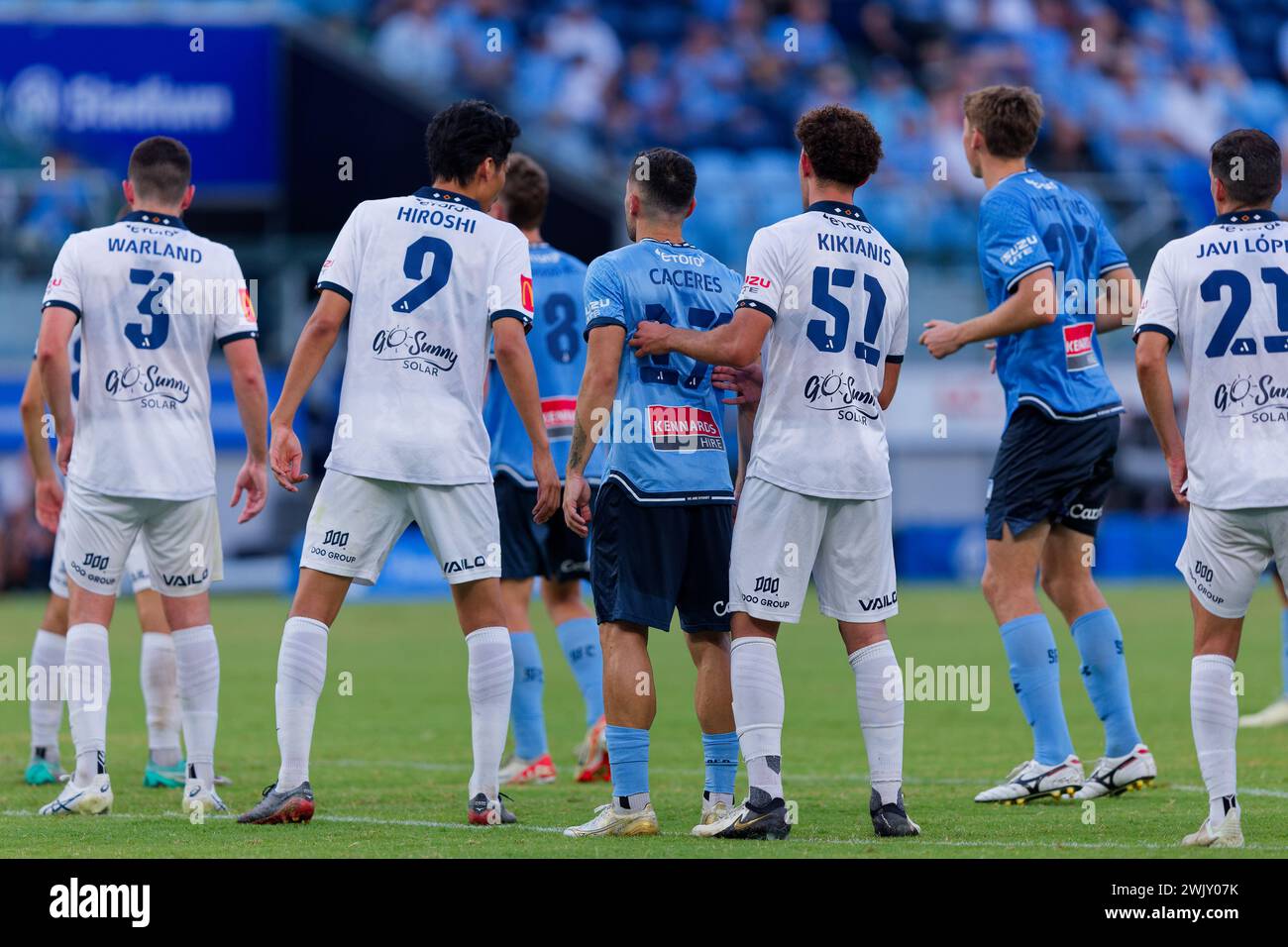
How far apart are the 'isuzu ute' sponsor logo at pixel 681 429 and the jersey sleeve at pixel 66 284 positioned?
2.54 m

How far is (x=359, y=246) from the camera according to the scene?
22.5ft

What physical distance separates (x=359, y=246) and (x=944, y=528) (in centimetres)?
1947

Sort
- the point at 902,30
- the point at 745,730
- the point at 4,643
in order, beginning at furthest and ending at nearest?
the point at 902,30, the point at 4,643, the point at 745,730

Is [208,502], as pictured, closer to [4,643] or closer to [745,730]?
[745,730]

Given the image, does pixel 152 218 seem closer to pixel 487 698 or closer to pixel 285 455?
pixel 285 455

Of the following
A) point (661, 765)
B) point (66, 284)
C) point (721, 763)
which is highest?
point (66, 284)

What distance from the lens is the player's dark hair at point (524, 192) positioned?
29.8 feet

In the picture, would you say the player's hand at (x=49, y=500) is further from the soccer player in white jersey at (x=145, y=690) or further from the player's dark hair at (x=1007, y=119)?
the player's dark hair at (x=1007, y=119)

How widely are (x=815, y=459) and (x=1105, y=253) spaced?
2.51 m

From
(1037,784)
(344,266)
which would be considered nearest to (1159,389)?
(1037,784)

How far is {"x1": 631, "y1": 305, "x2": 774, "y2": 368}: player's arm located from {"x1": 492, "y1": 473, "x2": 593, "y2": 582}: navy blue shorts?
8.24ft

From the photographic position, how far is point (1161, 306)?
6.46m

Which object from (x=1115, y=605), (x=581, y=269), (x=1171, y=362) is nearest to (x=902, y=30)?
(x=1171, y=362)

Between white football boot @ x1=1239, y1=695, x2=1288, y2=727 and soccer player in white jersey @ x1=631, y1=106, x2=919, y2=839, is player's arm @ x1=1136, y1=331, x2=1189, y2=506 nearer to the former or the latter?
soccer player in white jersey @ x1=631, y1=106, x2=919, y2=839
